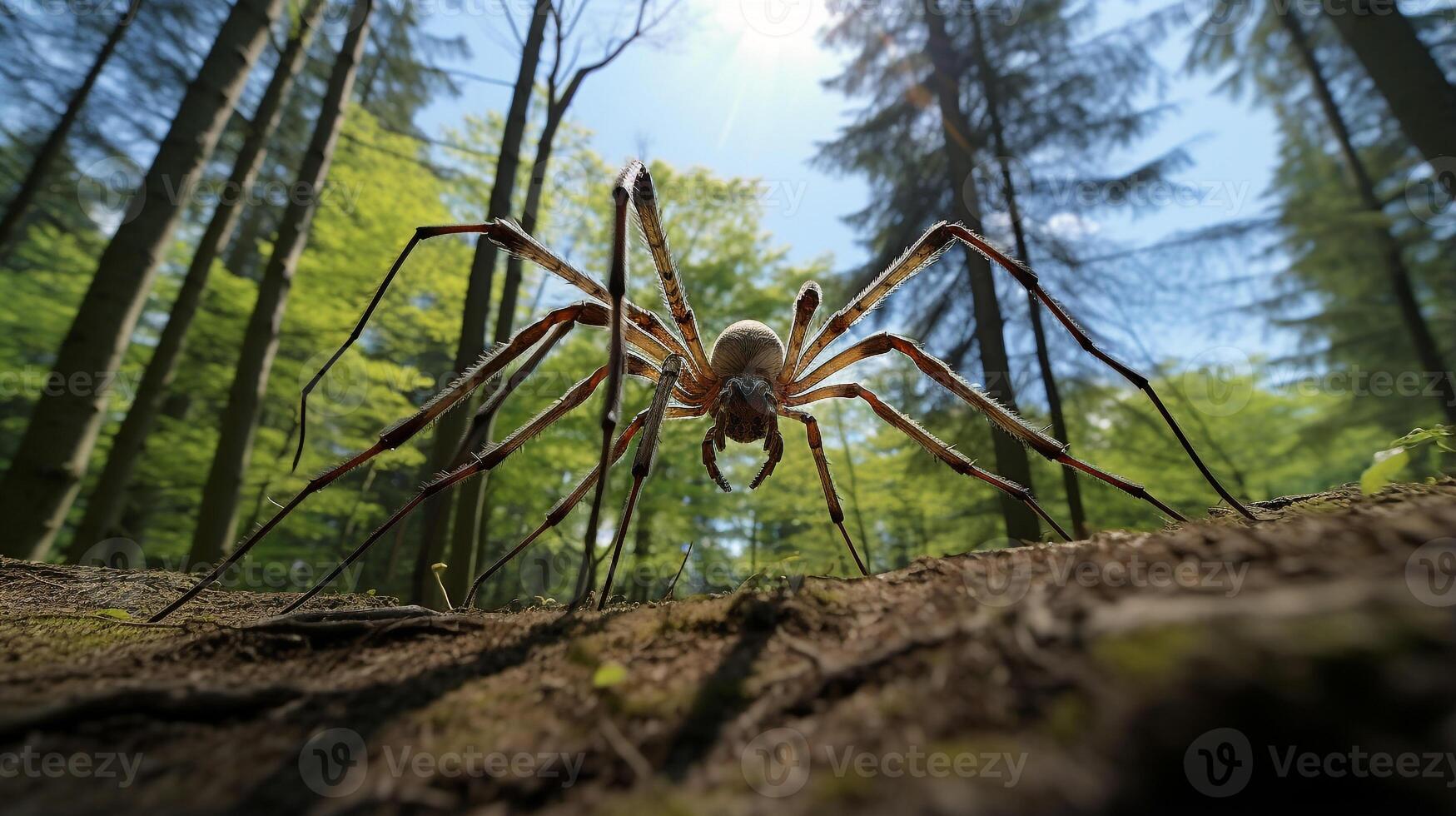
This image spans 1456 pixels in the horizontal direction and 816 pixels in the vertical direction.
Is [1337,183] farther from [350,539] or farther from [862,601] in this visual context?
[350,539]

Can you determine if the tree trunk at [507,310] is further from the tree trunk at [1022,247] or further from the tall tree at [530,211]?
the tree trunk at [1022,247]

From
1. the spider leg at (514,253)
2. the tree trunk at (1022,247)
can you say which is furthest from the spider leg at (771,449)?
the tree trunk at (1022,247)

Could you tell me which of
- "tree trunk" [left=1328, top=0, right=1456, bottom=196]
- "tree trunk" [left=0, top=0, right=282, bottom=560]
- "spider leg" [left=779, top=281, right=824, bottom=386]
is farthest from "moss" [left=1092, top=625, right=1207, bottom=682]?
"tree trunk" [left=1328, top=0, right=1456, bottom=196]

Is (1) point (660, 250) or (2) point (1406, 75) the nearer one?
(1) point (660, 250)

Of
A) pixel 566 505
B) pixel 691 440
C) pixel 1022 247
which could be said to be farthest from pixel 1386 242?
pixel 566 505

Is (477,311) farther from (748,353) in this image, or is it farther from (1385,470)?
(1385,470)

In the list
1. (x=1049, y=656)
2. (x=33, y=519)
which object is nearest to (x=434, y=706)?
(x=1049, y=656)
